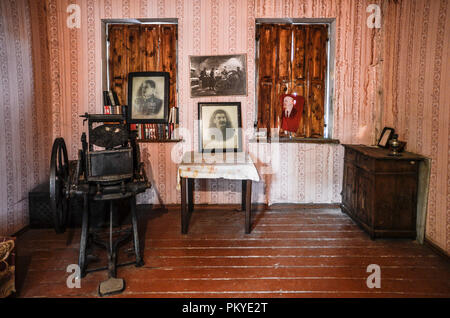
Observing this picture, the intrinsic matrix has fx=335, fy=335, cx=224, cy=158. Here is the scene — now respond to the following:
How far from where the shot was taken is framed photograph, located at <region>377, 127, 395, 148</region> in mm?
4471

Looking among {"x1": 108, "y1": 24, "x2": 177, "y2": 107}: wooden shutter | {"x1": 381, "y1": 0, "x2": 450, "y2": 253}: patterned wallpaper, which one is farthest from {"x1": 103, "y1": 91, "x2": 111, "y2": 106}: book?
{"x1": 381, "y1": 0, "x2": 450, "y2": 253}: patterned wallpaper

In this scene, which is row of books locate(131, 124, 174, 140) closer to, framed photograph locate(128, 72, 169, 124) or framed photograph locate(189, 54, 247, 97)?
framed photograph locate(128, 72, 169, 124)

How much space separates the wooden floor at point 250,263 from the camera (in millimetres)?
2848

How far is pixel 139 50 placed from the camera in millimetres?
5191

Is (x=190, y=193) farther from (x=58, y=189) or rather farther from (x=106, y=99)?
(x=58, y=189)

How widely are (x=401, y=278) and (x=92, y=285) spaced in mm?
2775

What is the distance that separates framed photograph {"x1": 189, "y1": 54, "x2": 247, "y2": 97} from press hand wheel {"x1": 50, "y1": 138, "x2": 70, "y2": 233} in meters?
2.28

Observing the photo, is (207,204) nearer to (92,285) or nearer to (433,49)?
(92,285)

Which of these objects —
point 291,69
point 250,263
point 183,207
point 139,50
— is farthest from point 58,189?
point 291,69

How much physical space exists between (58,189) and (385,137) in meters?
4.07
